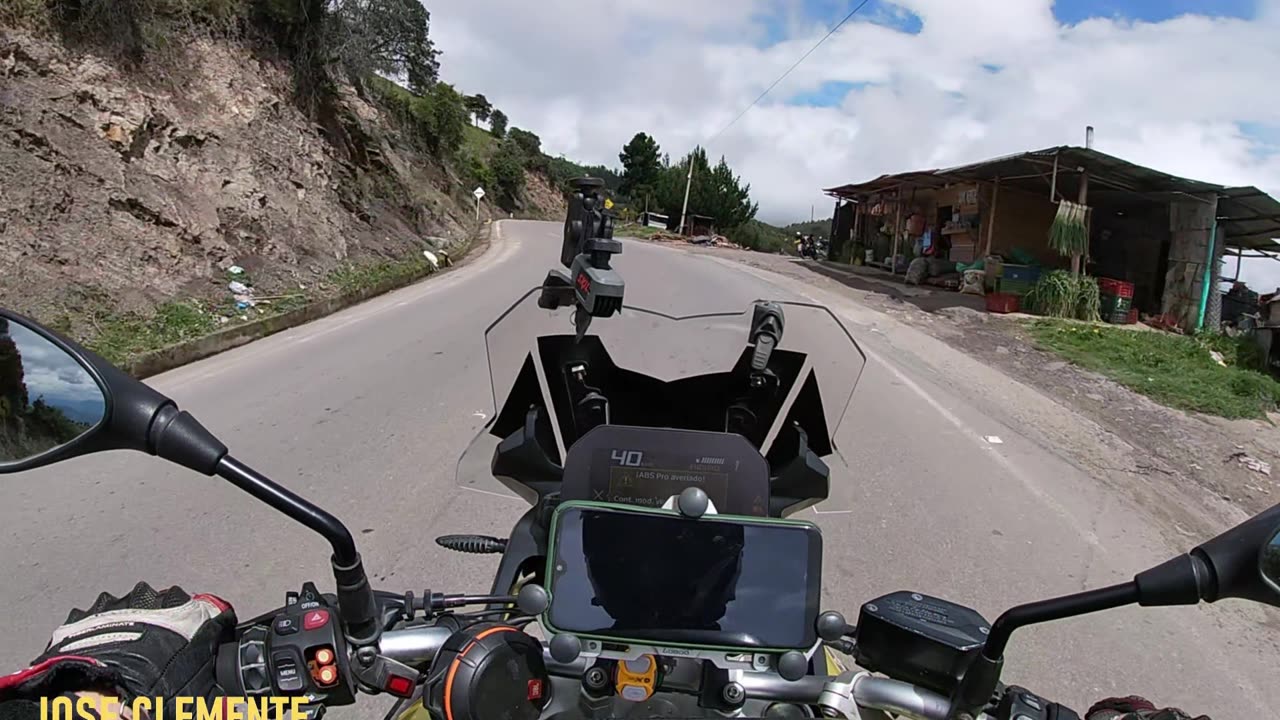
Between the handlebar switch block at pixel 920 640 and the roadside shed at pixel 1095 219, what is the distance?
15.3m

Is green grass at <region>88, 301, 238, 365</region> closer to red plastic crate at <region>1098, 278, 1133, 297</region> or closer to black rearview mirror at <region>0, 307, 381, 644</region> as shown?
black rearview mirror at <region>0, 307, 381, 644</region>

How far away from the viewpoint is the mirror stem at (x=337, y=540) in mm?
1412

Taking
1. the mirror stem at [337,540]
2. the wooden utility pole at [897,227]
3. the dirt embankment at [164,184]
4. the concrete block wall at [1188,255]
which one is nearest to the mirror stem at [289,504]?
the mirror stem at [337,540]

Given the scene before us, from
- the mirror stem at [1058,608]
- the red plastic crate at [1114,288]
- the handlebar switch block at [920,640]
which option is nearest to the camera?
the mirror stem at [1058,608]

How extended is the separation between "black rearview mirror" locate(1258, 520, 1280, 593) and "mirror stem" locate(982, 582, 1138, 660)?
0.58 feet

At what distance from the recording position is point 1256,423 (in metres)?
9.05

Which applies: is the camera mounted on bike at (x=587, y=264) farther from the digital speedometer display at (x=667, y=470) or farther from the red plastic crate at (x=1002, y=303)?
the red plastic crate at (x=1002, y=303)

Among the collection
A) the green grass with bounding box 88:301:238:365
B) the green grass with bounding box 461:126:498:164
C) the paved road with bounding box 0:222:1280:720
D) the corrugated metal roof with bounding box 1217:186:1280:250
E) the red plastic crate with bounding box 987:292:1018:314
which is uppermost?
the green grass with bounding box 461:126:498:164

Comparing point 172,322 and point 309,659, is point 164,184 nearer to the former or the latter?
point 172,322

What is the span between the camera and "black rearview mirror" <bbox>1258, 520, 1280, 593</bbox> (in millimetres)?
1284

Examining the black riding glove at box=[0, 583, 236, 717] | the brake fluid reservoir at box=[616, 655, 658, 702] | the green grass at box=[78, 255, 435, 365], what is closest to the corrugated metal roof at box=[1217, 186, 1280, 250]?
the green grass at box=[78, 255, 435, 365]

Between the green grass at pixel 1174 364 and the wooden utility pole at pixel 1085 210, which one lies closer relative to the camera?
the green grass at pixel 1174 364

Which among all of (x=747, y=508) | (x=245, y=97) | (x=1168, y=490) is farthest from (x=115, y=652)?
(x=245, y=97)
